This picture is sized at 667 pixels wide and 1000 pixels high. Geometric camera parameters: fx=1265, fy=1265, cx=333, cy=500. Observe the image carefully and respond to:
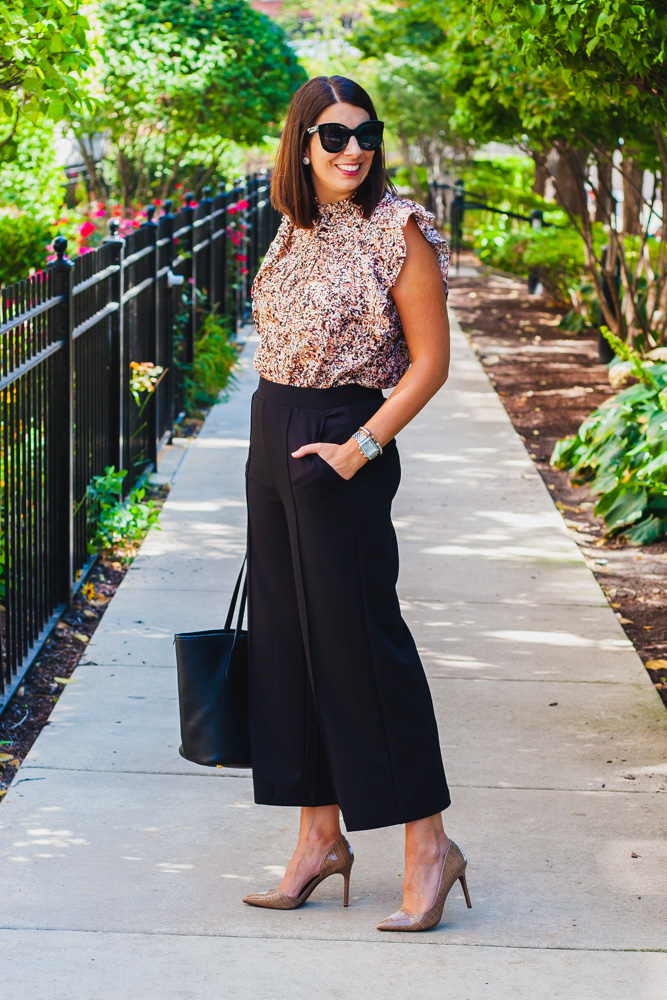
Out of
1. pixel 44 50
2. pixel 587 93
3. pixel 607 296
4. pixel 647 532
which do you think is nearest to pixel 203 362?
pixel 607 296

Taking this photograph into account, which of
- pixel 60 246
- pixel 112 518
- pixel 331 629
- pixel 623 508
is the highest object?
pixel 60 246

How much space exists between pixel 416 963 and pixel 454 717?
1.56 meters

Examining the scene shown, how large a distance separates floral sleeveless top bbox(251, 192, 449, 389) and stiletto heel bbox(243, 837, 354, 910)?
1183 millimetres

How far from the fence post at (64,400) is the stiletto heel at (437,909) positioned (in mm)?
2594

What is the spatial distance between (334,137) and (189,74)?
10.7 meters

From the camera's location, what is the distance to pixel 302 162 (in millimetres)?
2977

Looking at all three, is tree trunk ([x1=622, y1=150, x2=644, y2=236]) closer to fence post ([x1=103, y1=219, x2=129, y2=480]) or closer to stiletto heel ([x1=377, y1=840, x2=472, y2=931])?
fence post ([x1=103, y1=219, x2=129, y2=480])

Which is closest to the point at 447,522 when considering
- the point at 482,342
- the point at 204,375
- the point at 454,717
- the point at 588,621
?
the point at 588,621

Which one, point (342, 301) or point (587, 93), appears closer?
point (342, 301)

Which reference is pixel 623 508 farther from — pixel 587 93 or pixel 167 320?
pixel 167 320

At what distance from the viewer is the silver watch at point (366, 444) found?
9.53 feet

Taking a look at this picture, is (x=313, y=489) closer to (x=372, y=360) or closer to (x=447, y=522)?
(x=372, y=360)

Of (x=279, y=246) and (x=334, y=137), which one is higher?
(x=334, y=137)

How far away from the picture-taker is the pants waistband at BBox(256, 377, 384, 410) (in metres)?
2.96
